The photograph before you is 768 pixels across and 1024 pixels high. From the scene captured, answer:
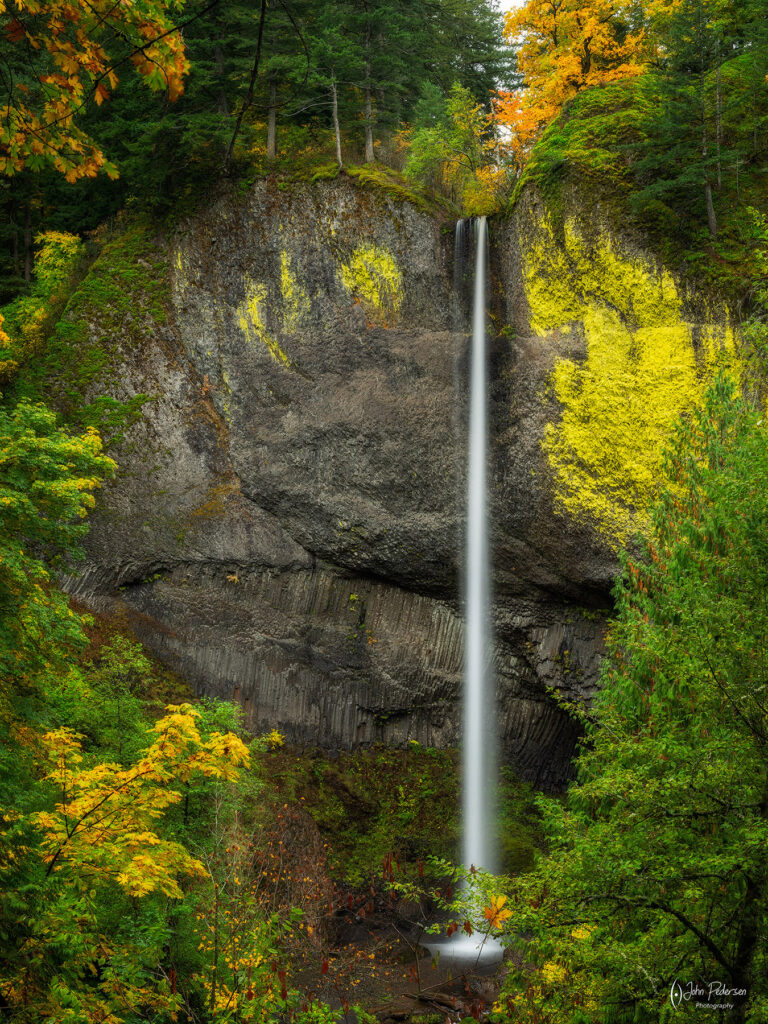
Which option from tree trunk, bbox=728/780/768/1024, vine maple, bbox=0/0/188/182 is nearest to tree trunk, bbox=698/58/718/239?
tree trunk, bbox=728/780/768/1024

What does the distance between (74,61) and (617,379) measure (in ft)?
50.4

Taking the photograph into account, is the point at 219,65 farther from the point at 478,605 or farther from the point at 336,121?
the point at 478,605

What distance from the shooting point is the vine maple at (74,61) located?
3.28m

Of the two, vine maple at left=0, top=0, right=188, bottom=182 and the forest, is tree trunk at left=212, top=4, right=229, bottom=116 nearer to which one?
the forest

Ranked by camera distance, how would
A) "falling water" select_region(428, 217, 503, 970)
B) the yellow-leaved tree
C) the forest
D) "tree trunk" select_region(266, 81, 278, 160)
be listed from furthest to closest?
"tree trunk" select_region(266, 81, 278, 160) → "falling water" select_region(428, 217, 503, 970) → the forest → the yellow-leaved tree

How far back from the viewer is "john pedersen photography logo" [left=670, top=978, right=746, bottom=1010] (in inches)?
203

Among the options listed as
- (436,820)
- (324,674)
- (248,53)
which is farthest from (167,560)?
(248,53)

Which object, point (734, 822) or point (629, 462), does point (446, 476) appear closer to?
point (629, 462)

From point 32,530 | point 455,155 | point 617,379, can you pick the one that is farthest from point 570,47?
point 32,530

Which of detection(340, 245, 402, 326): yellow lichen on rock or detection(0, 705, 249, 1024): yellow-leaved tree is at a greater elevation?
detection(340, 245, 402, 326): yellow lichen on rock

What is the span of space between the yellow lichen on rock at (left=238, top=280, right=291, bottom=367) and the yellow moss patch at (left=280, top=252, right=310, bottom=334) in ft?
1.70

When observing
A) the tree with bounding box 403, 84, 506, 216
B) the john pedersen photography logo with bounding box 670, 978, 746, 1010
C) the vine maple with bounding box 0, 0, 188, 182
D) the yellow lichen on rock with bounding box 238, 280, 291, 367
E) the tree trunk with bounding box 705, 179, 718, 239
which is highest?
the tree with bounding box 403, 84, 506, 216

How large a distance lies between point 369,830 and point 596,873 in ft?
39.5

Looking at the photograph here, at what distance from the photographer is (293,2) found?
19.5 m
